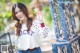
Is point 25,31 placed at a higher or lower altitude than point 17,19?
lower

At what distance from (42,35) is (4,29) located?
341 mm

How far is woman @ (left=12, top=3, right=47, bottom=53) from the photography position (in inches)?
67.1

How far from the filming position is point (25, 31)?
5.66ft

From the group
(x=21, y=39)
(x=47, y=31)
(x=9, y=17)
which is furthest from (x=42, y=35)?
(x=9, y=17)

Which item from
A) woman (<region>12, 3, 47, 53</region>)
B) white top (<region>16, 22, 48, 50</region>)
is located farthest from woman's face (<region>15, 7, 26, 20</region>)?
white top (<region>16, 22, 48, 50</region>)

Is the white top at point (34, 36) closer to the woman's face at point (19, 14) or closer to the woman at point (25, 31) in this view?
the woman at point (25, 31)

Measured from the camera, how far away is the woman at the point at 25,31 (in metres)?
1.71

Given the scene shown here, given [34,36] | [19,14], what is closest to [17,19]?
[19,14]

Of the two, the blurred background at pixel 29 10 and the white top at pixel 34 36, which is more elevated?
the blurred background at pixel 29 10

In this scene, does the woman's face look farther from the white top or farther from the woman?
the white top

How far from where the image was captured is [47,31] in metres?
1.70

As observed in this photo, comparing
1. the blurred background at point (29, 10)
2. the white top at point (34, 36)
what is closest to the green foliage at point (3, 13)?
the blurred background at point (29, 10)

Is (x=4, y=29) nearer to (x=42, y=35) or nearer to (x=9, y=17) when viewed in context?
(x=9, y=17)

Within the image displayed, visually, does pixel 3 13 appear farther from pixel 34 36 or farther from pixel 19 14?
pixel 34 36
